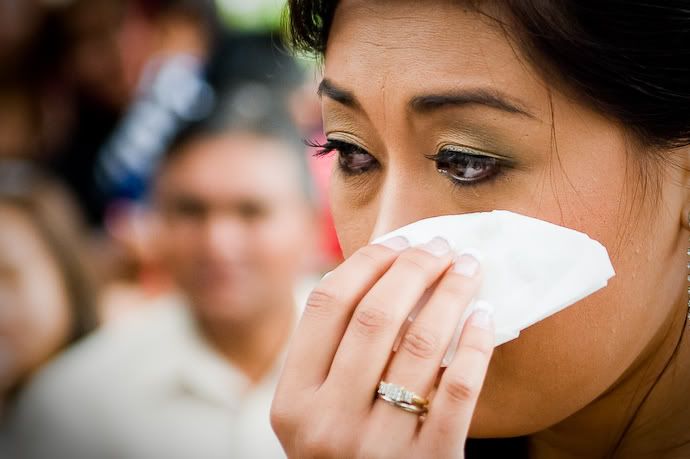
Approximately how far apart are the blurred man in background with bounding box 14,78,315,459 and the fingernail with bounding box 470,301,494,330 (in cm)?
235

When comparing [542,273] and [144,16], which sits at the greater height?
[144,16]

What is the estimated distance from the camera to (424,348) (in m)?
1.67

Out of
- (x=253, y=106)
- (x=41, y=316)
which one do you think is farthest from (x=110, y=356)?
(x=253, y=106)

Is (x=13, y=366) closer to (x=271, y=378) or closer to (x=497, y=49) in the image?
(x=271, y=378)

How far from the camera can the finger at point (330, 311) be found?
1.78 metres

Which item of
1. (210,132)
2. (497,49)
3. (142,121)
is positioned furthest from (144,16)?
(497,49)

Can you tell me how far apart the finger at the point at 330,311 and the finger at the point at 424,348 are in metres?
0.13

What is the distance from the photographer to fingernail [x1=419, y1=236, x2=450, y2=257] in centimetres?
175

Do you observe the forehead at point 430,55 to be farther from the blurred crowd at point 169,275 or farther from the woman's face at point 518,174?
the blurred crowd at point 169,275

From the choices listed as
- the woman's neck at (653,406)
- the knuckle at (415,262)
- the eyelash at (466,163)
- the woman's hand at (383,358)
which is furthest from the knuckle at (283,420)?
the woman's neck at (653,406)

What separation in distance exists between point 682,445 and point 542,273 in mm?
617

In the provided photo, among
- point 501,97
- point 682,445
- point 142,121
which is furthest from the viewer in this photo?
point 142,121

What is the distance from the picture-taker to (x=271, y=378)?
4121 mm

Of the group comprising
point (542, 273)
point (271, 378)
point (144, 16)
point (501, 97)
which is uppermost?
point (144, 16)
